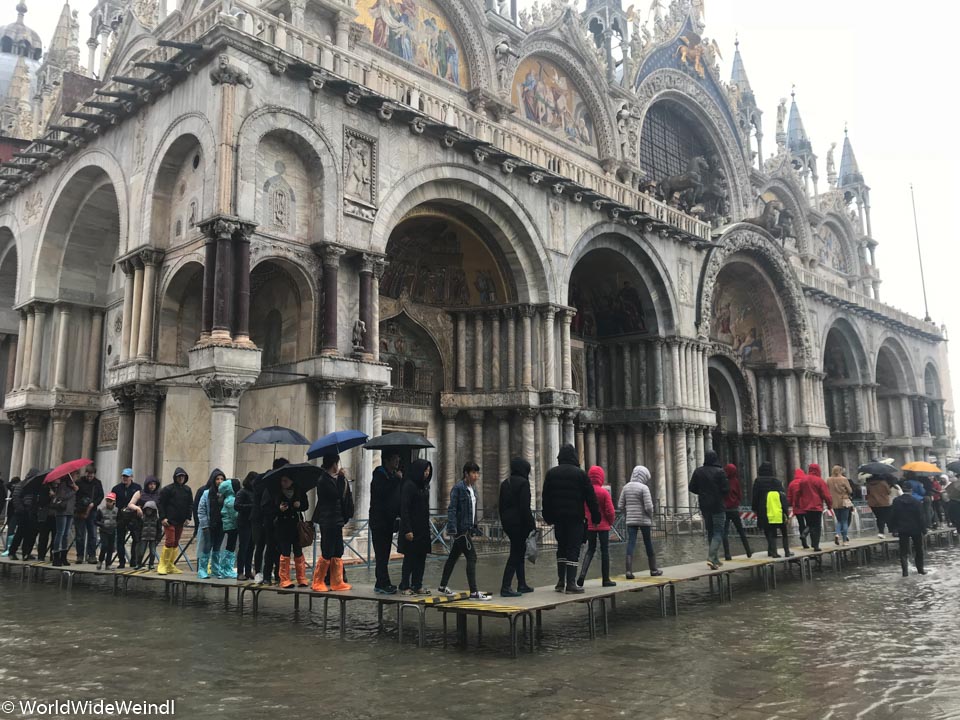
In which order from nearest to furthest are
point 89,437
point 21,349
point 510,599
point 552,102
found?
point 510,599 < point 89,437 < point 21,349 < point 552,102

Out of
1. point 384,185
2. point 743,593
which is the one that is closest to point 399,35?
point 384,185

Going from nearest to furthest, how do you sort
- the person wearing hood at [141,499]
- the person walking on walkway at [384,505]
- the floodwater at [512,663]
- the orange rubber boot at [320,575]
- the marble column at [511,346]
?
1. the floodwater at [512,663]
2. the person walking on walkway at [384,505]
3. the orange rubber boot at [320,575]
4. the person wearing hood at [141,499]
5. the marble column at [511,346]

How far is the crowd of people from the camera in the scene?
892cm

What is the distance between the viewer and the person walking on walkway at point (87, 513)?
44.5 feet

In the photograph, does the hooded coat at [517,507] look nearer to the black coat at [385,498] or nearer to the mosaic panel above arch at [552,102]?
the black coat at [385,498]

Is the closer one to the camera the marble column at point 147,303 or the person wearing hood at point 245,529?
the person wearing hood at point 245,529

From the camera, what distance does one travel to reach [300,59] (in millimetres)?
16281

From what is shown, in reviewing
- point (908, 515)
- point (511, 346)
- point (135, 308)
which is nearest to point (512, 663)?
point (908, 515)

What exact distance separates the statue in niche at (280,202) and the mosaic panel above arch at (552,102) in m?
11.9

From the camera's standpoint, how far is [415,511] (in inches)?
348

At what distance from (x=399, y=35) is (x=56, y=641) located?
19049 millimetres

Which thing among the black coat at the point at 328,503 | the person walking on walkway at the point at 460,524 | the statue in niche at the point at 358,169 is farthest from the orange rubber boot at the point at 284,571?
the statue in niche at the point at 358,169

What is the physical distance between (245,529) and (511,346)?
11.7 meters

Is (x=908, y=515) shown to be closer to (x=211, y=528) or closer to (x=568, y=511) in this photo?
(x=568, y=511)
